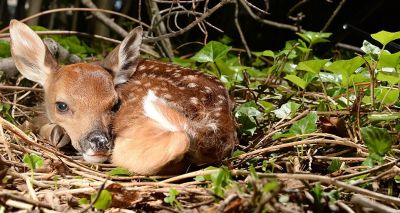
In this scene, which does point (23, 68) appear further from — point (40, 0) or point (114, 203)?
point (40, 0)

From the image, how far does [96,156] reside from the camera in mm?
2494

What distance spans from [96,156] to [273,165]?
0.77 meters

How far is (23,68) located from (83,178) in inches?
45.4

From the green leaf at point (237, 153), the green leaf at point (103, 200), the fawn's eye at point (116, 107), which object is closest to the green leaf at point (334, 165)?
the green leaf at point (237, 153)

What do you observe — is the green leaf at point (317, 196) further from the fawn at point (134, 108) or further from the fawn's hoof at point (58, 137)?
the fawn's hoof at point (58, 137)

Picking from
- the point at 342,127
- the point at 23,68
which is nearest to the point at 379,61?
the point at 342,127

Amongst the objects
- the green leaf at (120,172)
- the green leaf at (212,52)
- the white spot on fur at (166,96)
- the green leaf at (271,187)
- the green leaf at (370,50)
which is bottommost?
the green leaf at (271,187)

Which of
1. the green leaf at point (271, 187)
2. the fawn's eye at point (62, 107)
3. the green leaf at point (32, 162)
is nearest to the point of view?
the green leaf at point (271, 187)

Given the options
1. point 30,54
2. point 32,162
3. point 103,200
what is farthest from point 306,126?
point 30,54

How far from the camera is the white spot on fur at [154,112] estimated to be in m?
2.31

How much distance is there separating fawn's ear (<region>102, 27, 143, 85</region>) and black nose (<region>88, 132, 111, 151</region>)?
0.57 metres

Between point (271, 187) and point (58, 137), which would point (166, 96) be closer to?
point (58, 137)

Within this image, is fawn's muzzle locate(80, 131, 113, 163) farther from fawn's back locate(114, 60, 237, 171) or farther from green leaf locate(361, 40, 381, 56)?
green leaf locate(361, 40, 381, 56)

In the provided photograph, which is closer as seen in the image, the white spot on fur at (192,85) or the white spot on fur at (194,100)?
the white spot on fur at (194,100)
